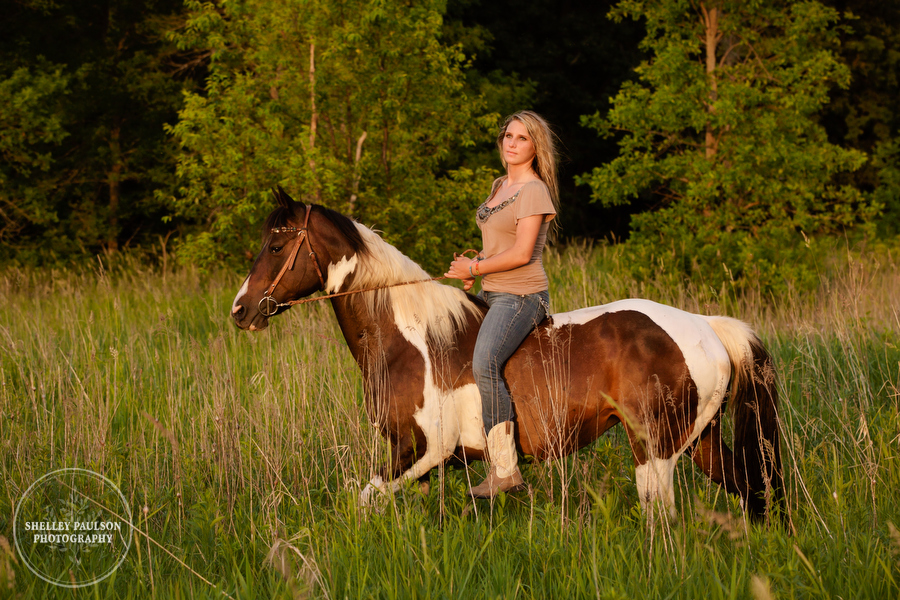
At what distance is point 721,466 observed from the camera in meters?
3.71

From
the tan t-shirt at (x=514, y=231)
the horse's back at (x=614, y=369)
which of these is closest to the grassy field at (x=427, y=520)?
the horse's back at (x=614, y=369)

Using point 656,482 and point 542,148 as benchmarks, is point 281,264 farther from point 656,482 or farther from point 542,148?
point 656,482

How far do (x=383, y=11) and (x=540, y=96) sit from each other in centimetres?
1492

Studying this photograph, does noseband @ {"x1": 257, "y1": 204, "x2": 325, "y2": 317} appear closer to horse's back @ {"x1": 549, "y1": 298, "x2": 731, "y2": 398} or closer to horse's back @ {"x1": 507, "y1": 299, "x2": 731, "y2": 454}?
horse's back @ {"x1": 507, "y1": 299, "x2": 731, "y2": 454}

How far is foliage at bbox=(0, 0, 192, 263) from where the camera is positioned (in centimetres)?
1477

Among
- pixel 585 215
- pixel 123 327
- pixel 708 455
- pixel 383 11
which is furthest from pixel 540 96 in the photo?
pixel 708 455

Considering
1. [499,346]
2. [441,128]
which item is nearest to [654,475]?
[499,346]

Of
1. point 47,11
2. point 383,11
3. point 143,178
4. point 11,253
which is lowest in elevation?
point 11,253

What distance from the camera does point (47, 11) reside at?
48.7 feet

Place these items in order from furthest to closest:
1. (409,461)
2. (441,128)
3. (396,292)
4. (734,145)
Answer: (734,145), (441,128), (396,292), (409,461)

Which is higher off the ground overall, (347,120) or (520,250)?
(347,120)

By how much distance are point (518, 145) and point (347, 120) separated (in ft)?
18.2

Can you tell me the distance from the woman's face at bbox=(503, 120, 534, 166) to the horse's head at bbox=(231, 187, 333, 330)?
107cm

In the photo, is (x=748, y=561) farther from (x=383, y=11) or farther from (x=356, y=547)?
(x=383, y=11)
